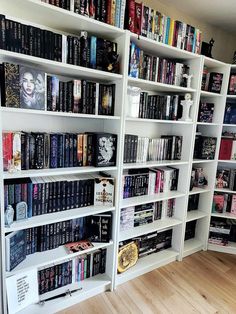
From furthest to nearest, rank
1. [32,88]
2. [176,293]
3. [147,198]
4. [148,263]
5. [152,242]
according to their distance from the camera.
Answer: [152,242] < [148,263] < [147,198] < [176,293] < [32,88]

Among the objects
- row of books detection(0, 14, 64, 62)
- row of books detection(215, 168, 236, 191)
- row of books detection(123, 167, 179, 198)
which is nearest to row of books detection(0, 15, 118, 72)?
row of books detection(0, 14, 64, 62)

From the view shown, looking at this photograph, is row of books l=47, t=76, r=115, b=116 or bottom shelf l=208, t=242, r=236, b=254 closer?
row of books l=47, t=76, r=115, b=116

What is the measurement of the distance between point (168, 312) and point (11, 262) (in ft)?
3.81

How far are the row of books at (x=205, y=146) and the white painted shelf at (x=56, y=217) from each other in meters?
1.15

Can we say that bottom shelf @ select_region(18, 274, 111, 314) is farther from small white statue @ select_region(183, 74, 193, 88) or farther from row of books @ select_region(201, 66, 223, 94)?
row of books @ select_region(201, 66, 223, 94)

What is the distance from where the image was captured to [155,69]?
5.92 ft

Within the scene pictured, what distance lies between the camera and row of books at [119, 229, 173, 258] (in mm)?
2043

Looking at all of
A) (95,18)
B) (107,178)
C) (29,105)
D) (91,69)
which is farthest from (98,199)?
(95,18)

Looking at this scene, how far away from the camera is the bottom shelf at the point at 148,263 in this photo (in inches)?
73.9

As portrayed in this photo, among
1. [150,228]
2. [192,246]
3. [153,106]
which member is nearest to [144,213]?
[150,228]

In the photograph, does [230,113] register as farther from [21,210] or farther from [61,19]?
[21,210]

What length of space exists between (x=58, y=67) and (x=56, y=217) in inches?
37.8

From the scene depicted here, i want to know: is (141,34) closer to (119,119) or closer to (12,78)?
(119,119)

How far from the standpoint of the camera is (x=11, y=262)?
4.37 feet
